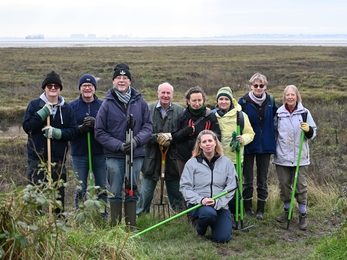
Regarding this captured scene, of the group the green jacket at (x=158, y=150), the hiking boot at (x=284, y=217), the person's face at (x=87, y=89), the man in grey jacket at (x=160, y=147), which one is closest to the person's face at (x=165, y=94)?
the man in grey jacket at (x=160, y=147)

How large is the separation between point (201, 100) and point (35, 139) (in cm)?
223

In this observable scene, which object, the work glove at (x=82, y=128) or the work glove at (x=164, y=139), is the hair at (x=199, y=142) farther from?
the work glove at (x=82, y=128)

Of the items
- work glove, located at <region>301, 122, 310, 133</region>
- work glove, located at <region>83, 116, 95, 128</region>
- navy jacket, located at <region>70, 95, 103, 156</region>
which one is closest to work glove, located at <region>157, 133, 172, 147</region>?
navy jacket, located at <region>70, 95, 103, 156</region>

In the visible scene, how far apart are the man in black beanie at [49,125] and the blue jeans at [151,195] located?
141 centimetres

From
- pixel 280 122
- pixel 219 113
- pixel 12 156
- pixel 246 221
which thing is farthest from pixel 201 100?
pixel 12 156

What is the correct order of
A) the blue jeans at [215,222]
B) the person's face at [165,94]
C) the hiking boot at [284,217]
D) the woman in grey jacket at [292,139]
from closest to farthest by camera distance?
the blue jeans at [215,222] → the woman in grey jacket at [292,139] → the person's face at [165,94] → the hiking boot at [284,217]

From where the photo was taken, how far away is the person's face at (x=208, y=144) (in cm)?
640

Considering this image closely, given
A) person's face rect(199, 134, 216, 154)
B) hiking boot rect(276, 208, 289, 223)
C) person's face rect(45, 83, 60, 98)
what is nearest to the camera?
person's face rect(199, 134, 216, 154)

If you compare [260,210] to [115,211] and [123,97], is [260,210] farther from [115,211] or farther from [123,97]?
[123,97]

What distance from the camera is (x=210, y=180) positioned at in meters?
6.47

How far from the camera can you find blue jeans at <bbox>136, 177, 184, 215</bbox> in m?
7.54

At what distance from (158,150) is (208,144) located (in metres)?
1.19

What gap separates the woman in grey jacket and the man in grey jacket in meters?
1.46

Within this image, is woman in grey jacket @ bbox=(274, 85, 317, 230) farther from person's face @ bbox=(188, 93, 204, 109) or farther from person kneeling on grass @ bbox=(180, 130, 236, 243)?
person's face @ bbox=(188, 93, 204, 109)
